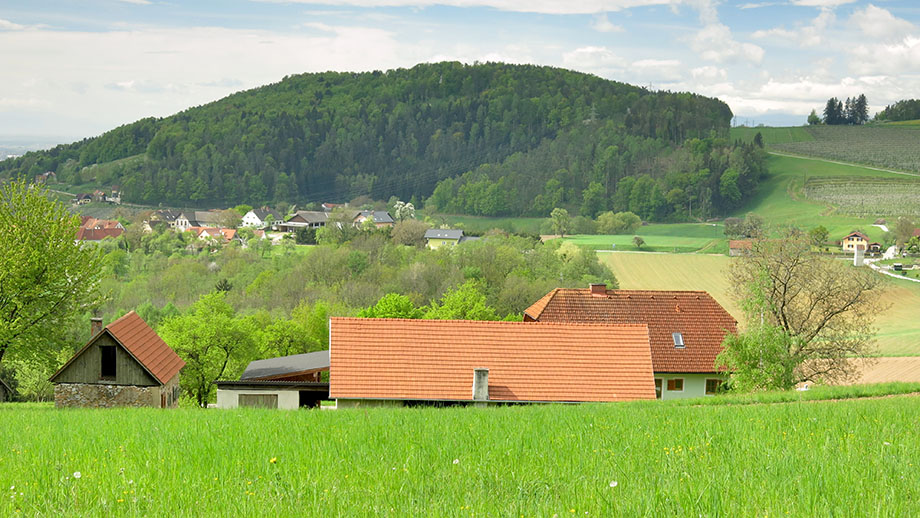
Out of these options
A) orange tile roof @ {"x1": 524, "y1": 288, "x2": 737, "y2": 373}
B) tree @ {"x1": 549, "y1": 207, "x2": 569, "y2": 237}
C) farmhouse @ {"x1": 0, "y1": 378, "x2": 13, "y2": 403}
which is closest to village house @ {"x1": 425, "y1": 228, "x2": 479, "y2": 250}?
tree @ {"x1": 549, "y1": 207, "x2": 569, "y2": 237}

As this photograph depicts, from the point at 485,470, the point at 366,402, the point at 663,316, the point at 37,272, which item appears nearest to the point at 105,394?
the point at 37,272

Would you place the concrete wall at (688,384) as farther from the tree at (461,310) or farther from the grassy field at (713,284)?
the grassy field at (713,284)

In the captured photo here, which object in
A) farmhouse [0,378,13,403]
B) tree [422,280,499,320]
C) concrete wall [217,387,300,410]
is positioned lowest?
farmhouse [0,378,13,403]

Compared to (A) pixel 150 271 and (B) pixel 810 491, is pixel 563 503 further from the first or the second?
(A) pixel 150 271

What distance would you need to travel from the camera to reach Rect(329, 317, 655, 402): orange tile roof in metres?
26.2

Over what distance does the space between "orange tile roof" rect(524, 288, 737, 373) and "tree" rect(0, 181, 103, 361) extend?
21003mm

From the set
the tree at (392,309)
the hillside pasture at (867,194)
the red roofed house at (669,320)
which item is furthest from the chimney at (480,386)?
the hillside pasture at (867,194)

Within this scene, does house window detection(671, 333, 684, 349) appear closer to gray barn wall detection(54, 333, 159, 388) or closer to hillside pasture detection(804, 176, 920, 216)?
gray barn wall detection(54, 333, 159, 388)

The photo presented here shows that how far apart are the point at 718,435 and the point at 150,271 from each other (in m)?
105

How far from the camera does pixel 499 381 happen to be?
88.2 feet

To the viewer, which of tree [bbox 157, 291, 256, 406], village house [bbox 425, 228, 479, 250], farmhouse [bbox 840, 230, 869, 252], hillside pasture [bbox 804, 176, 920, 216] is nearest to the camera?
tree [bbox 157, 291, 256, 406]

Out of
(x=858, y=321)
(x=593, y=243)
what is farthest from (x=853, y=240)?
(x=858, y=321)

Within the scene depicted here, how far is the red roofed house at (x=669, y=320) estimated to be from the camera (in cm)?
3669

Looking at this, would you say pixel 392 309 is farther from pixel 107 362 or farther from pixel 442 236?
pixel 442 236
